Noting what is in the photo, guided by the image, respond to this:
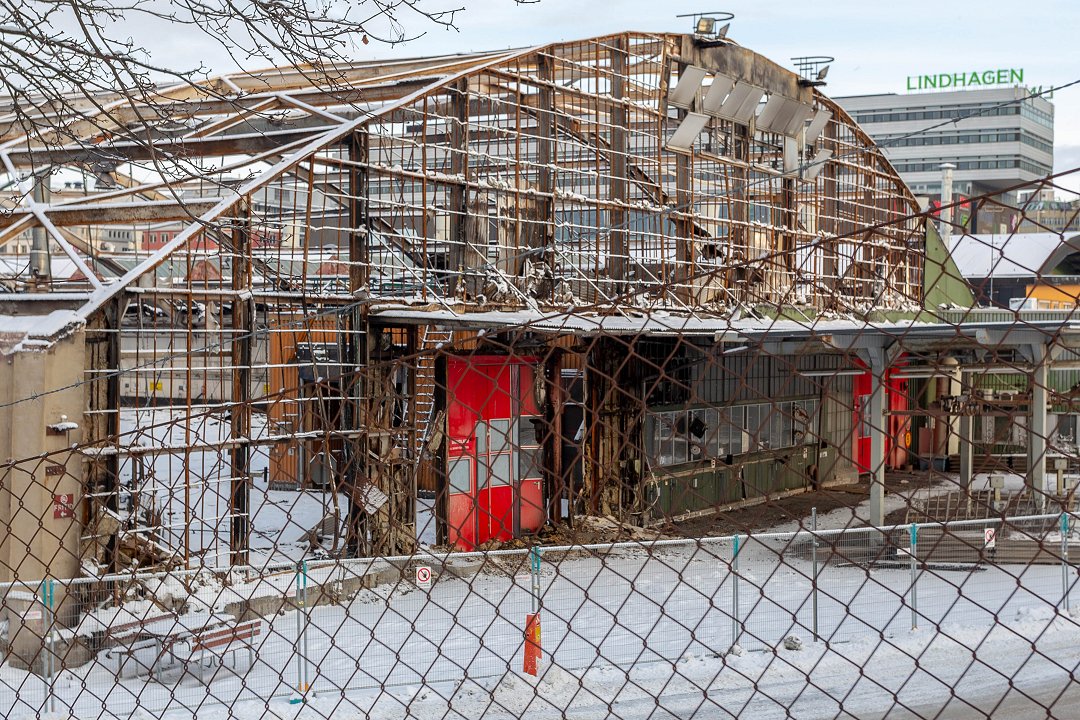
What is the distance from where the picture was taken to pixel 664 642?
14.3 m

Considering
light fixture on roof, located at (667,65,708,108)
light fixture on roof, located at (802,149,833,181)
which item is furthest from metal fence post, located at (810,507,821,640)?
light fixture on roof, located at (802,149,833,181)

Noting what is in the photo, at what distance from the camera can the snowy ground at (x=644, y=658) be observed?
38.5 ft

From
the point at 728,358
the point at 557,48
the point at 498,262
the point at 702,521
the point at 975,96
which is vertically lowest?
the point at 702,521

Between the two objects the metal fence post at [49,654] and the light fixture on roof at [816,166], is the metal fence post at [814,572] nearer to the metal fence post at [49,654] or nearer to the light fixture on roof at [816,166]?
the metal fence post at [49,654]

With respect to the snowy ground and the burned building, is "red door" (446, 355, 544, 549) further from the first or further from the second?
the snowy ground

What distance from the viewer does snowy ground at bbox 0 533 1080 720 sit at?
11.7 m

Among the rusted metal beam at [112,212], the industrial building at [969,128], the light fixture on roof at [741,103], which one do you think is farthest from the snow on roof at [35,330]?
the industrial building at [969,128]

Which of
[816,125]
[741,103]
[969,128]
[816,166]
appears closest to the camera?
[741,103]

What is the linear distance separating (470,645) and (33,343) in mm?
6286

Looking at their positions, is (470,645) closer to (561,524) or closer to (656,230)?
(561,524)

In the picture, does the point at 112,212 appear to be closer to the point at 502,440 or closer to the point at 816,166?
the point at 502,440

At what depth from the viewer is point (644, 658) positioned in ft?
45.2

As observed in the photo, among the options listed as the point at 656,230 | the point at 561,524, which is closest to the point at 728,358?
the point at 656,230

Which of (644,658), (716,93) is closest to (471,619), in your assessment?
(644,658)
